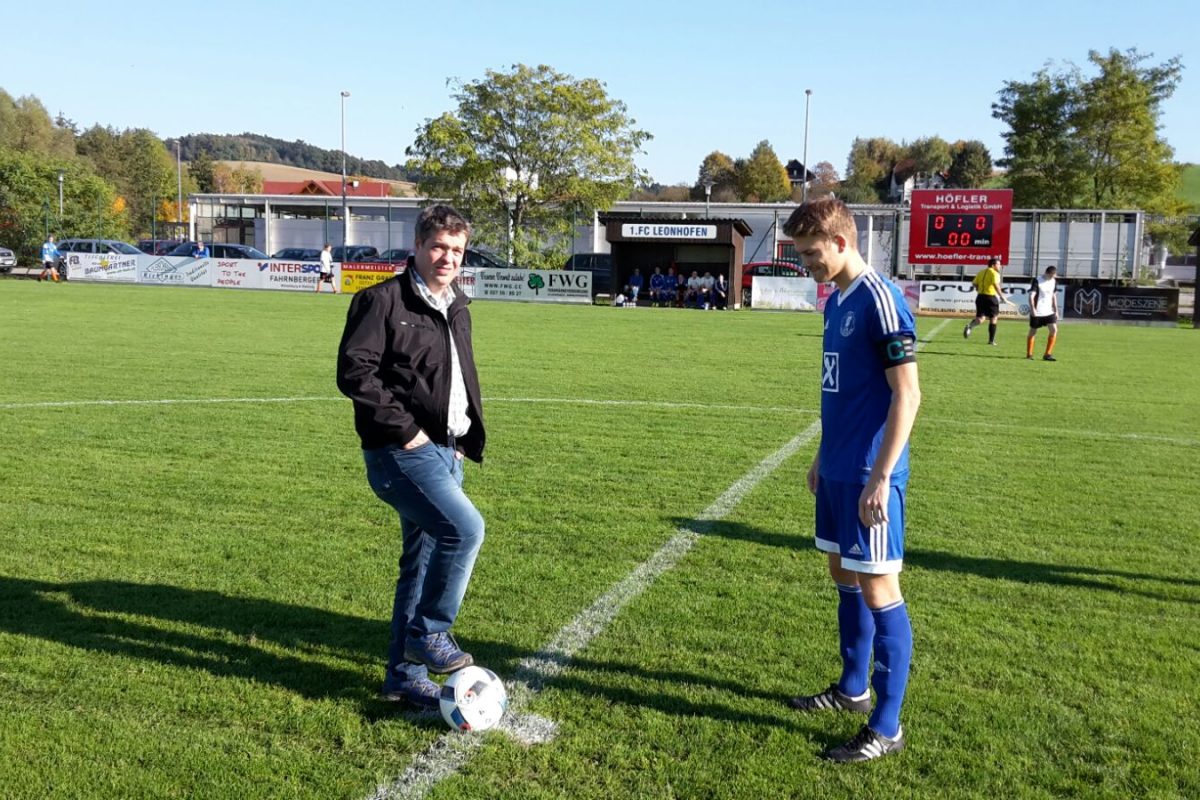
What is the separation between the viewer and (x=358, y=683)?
3.96 meters

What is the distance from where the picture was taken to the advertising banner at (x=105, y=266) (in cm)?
3978

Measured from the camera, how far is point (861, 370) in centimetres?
341

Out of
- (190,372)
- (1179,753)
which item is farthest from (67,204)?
(1179,753)

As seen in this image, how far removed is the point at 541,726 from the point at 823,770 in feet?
3.30

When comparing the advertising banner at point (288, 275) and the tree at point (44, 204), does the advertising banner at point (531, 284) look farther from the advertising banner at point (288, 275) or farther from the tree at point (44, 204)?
the tree at point (44, 204)

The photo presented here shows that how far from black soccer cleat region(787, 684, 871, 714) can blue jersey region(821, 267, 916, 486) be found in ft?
3.00

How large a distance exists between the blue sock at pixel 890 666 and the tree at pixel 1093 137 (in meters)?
59.0

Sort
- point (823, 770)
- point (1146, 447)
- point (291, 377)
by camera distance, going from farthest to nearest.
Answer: point (291, 377) < point (1146, 447) < point (823, 770)

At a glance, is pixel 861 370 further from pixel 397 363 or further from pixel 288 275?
pixel 288 275

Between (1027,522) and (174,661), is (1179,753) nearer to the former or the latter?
(1027,522)

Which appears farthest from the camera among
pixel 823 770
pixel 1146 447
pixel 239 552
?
pixel 1146 447

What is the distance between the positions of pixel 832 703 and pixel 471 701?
1381 millimetres

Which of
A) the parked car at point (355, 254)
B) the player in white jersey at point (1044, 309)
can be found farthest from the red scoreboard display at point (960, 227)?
the parked car at point (355, 254)

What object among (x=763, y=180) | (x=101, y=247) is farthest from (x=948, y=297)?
(x=763, y=180)
